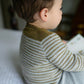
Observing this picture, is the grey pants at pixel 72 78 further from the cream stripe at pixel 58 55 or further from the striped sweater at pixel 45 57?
the cream stripe at pixel 58 55

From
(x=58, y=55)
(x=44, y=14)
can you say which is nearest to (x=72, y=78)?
(x=58, y=55)

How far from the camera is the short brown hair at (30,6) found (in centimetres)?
39

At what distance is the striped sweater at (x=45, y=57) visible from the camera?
404 millimetres

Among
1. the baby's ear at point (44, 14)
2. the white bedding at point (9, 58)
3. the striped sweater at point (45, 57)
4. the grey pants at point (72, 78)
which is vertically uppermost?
the baby's ear at point (44, 14)

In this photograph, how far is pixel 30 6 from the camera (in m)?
0.40

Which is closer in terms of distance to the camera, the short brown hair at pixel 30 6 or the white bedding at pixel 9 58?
the short brown hair at pixel 30 6

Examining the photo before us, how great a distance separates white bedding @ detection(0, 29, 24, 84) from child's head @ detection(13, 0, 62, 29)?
358 mm

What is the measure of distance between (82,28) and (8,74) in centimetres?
144

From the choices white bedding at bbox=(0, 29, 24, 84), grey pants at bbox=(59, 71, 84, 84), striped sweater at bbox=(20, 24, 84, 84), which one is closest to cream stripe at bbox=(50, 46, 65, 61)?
striped sweater at bbox=(20, 24, 84, 84)

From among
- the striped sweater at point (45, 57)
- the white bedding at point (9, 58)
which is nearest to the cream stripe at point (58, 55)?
the striped sweater at point (45, 57)

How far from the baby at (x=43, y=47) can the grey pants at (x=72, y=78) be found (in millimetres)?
29

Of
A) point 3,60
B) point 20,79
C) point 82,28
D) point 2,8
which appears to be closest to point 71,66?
point 20,79

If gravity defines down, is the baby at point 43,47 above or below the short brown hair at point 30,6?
below

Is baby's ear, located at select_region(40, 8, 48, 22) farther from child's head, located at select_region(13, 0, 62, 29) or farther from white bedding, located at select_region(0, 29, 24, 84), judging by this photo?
white bedding, located at select_region(0, 29, 24, 84)
